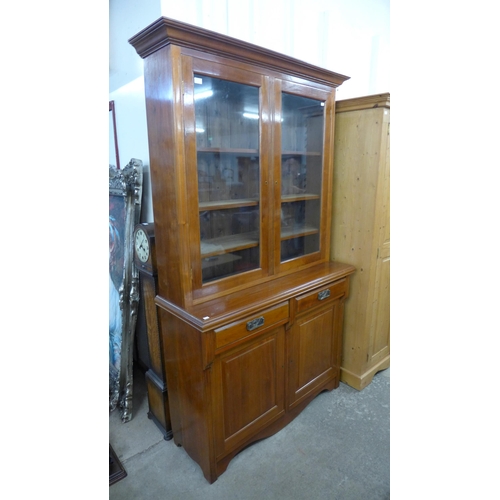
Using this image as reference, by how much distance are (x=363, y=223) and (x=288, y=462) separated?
143 centimetres

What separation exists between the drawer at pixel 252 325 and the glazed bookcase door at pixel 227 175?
22 centimetres

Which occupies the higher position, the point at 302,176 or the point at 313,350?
the point at 302,176

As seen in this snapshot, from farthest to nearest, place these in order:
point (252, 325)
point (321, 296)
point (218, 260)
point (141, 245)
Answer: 1. point (321, 296)
2. point (141, 245)
3. point (218, 260)
4. point (252, 325)

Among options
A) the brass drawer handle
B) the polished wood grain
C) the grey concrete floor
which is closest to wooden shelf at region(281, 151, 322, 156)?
the polished wood grain

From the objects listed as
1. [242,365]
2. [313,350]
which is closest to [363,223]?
[313,350]

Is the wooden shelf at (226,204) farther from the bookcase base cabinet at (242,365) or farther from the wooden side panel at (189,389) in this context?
the wooden side panel at (189,389)

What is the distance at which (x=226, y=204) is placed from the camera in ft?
5.44

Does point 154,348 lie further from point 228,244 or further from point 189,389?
point 228,244

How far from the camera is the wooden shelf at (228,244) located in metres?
1.60

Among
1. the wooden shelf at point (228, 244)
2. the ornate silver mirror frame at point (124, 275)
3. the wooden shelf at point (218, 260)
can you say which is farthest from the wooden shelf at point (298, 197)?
the ornate silver mirror frame at point (124, 275)
